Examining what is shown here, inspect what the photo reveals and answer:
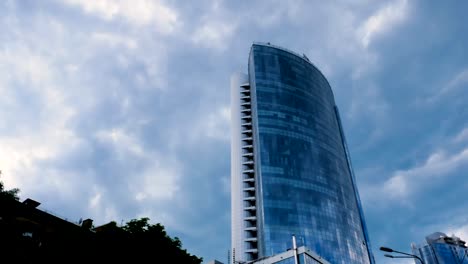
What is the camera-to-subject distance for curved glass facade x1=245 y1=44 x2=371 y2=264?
104 meters

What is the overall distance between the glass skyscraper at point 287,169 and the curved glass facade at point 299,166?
294mm

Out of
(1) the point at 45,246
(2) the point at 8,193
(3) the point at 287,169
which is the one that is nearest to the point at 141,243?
(1) the point at 45,246

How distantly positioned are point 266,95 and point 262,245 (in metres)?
52.8

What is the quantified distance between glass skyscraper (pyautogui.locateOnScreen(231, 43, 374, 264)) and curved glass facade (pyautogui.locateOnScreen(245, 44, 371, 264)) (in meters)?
0.29

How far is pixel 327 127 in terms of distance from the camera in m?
137

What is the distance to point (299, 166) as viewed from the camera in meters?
116

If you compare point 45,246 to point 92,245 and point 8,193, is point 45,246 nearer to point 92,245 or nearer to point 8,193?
point 92,245

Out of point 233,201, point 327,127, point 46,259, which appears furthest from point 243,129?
point 46,259

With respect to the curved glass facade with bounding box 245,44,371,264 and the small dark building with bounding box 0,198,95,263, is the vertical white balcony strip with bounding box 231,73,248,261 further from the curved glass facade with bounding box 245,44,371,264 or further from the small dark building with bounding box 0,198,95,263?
the small dark building with bounding box 0,198,95,263

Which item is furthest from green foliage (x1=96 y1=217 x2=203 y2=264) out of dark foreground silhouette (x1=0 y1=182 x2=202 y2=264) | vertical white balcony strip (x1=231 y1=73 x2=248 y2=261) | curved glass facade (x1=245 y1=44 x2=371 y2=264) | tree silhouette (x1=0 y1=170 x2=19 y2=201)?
vertical white balcony strip (x1=231 y1=73 x2=248 y2=261)

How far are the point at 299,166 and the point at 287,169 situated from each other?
16.5 feet

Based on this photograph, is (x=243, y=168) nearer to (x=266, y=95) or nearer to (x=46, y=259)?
(x=266, y=95)

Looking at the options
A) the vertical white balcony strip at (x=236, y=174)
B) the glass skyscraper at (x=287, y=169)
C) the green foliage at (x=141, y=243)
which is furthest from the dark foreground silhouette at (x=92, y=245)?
the vertical white balcony strip at (x=236, y=174)

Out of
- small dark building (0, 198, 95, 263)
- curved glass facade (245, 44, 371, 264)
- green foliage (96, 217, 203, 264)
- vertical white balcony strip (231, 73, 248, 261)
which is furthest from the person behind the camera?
vertical white balcony strip (231, 73, 248, 261)
